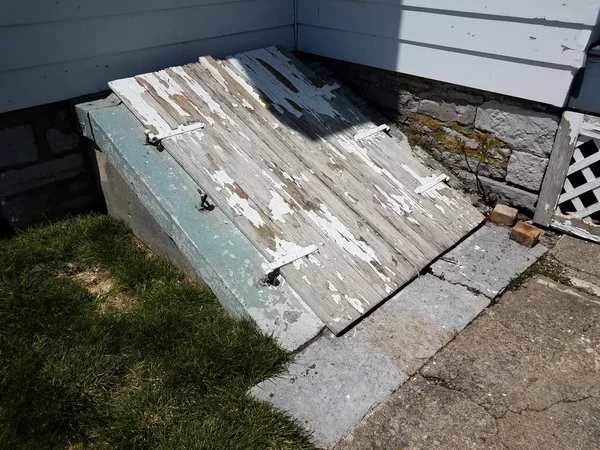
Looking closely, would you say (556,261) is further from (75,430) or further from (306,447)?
(75,430)

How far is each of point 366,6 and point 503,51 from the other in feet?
4.25

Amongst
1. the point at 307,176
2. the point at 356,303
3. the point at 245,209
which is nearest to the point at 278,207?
the point at 245,209

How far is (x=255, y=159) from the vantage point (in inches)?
148

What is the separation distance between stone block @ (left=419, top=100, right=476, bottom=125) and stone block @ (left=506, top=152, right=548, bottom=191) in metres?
0.48

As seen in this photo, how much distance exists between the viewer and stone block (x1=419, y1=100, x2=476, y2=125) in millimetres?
4152

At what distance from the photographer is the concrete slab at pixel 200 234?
297 centimetres

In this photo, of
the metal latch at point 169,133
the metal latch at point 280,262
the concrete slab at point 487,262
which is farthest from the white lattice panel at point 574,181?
the metal latch at point 169,133

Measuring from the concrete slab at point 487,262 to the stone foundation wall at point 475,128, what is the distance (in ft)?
1.38

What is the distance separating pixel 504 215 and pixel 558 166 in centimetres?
55

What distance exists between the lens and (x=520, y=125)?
3875mm

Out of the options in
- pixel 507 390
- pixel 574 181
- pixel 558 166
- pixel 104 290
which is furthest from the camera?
pixel 574 181

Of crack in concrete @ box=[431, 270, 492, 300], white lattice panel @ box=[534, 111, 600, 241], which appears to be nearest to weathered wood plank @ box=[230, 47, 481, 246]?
crack in concrete @ box=[431, 270, 492, 300]

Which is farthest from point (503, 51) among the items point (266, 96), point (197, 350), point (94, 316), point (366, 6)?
point (94, 316)

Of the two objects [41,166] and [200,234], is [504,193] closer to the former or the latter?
[200,234]
